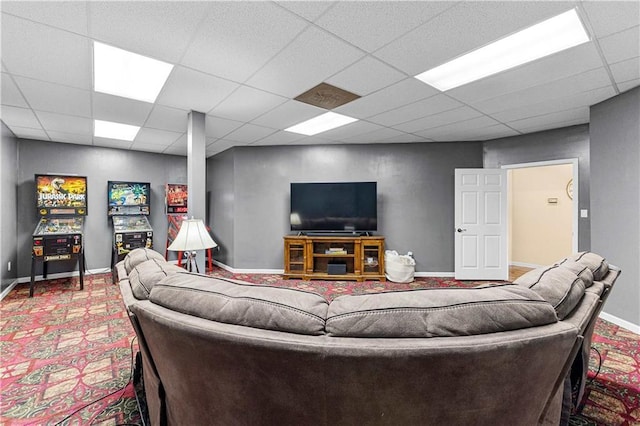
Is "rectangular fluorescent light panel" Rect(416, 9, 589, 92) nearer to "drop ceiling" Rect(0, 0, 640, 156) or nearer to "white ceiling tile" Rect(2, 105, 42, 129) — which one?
"drop ceiling" Rect(0, 0, 640, 156)

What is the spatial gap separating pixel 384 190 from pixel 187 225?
3.68 meters

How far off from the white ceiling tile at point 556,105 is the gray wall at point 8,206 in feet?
22.1

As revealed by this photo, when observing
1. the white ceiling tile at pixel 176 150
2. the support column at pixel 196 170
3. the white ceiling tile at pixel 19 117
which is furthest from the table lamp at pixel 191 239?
the white ceiling tile at pixel 176 150

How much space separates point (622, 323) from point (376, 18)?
3848mm

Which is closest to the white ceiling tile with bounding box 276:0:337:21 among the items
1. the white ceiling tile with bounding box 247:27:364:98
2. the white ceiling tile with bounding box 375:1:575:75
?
the white ceiling tile with bounding box 247:27:364:98

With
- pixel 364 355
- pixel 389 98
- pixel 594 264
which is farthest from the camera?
pixel 389 98

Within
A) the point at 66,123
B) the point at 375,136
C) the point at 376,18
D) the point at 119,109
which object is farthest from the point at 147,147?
the point at 376,18

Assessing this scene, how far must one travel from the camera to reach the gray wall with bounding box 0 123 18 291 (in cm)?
386

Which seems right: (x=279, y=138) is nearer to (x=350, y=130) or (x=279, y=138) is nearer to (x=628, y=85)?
(x=350, y=130)

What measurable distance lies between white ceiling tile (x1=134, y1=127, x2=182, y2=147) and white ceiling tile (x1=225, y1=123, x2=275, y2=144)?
2.84 ft

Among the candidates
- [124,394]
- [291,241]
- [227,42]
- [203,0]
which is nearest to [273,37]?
[227,42]

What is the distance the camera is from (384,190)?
208 inches

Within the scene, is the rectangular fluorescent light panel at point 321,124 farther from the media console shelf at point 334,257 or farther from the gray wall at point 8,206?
the gray wall at point 8,206

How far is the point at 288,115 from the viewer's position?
12.1 feet
